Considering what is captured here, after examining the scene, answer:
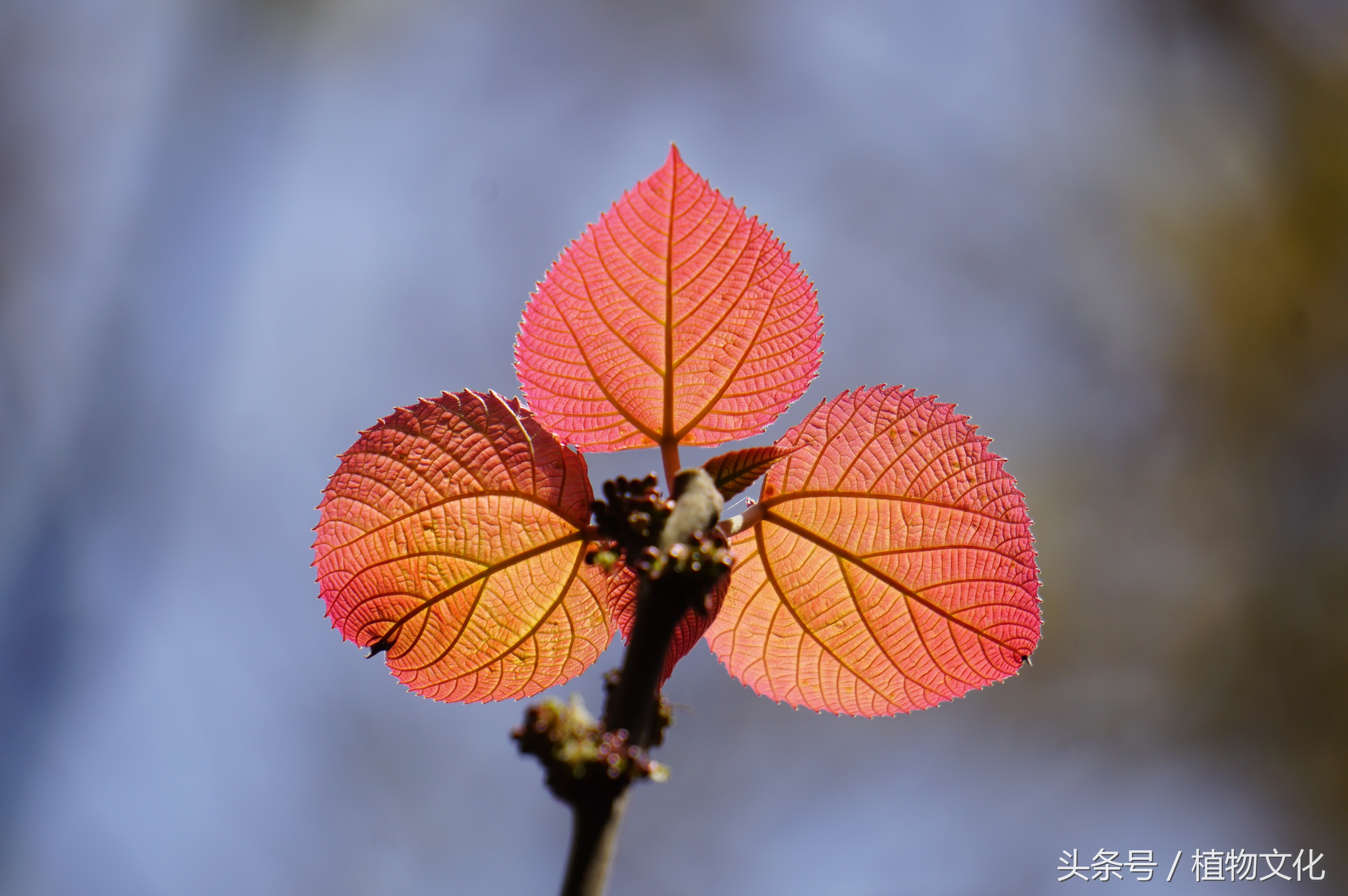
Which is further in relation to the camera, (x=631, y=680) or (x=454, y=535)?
(x=454, y=535)

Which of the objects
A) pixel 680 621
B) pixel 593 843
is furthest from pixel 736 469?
pixel 593 843

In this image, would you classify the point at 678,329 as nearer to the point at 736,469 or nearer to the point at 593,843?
the point at 736,469

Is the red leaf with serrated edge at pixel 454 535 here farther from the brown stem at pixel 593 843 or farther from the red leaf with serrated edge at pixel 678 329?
the brown stem at pixel 593 843

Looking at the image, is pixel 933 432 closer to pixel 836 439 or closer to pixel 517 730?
pixel 836 439

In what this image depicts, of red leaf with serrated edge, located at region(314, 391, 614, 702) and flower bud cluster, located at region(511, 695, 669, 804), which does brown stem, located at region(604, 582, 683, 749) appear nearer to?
flower bud cluster, located at region(511, 695, 669, 804)

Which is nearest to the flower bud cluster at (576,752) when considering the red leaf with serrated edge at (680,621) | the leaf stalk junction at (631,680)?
the leaf stalk junction at (631,680)

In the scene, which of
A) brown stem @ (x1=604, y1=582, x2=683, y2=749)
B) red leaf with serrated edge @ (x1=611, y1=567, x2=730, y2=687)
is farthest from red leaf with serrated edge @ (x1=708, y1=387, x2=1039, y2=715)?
brown stem @ (x1=604, y1=582, x2=683, y2=749)

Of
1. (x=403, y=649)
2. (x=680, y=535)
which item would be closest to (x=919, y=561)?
(x=680, y=535)
